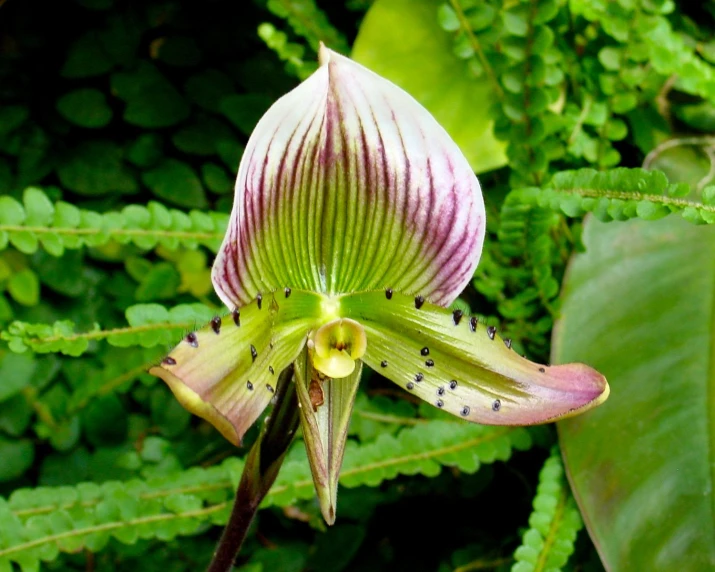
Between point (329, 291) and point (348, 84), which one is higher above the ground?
point (348, 84)

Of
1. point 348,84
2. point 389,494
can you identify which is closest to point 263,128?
point 348,84

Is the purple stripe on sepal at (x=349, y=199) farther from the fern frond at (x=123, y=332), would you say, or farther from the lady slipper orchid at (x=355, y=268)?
the fern frond at (x=123, y=332)

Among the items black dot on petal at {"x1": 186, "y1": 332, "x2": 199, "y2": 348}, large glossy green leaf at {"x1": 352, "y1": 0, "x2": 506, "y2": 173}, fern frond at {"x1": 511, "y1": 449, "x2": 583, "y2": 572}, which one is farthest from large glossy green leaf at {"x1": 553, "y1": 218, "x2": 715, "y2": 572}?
black dot on petal at {"x1": 186, "y1": 332, "x2": 199, "y2": 348}

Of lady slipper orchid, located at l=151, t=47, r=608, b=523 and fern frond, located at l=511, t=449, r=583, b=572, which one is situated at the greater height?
lady slipper orchid, located at l=151, t=47, r=608, b=523

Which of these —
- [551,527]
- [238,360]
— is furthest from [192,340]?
[551,527]

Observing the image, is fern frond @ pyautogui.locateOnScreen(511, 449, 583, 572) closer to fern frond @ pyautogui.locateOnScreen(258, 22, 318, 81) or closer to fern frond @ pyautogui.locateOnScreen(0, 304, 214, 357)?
fern frond @ pyautogui.locateOnScreen(0, 304, 214, 357)

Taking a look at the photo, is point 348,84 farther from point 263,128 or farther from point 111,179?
point 111,179

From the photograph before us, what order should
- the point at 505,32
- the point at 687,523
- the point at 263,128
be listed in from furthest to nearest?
the point at 505,32, the point at 687,523, the point at 263,128
